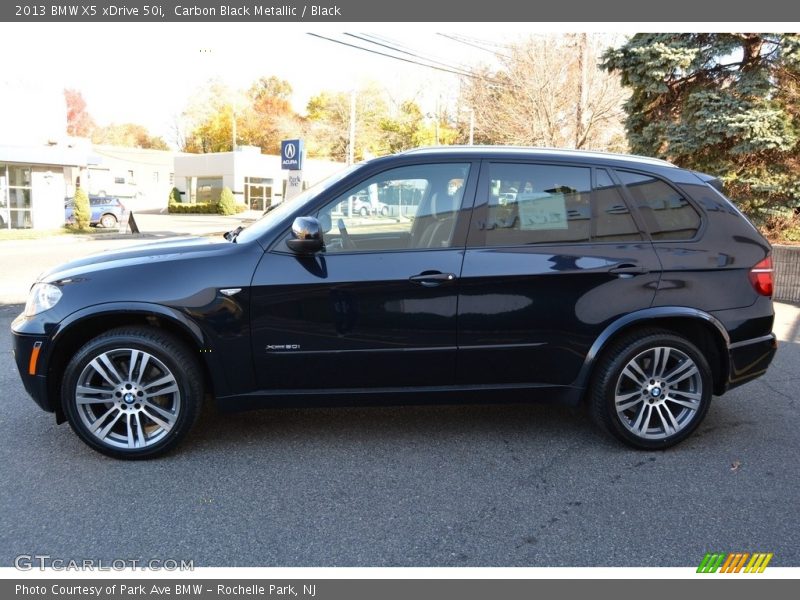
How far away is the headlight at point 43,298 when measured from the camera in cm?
358

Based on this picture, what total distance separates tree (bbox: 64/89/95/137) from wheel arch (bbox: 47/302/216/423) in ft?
278

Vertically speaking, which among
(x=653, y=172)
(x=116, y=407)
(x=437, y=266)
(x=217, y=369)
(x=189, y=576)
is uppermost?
(x=653, y=172)

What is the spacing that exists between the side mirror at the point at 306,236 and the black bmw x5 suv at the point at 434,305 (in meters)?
0.01

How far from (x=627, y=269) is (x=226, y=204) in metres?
44.7

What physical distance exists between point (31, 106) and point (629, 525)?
89.2 feet

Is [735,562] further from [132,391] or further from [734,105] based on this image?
[734,105]

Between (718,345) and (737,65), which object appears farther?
(737,65)

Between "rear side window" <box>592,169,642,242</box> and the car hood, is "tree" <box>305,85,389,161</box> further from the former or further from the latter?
"rear side window" <box>592,169,642,242</box>

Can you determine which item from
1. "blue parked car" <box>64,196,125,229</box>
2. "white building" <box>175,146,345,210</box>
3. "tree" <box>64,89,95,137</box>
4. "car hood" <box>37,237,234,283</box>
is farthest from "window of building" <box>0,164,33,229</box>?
"tree" <box>64,89,95,137</box>

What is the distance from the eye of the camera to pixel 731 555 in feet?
9.41

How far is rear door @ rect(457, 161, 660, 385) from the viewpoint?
3730 millimetres

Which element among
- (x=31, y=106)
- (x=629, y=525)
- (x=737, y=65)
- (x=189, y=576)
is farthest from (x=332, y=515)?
(x=31, y=106)

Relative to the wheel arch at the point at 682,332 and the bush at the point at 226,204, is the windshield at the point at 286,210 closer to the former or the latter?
the wheel arch at the point at 682,332

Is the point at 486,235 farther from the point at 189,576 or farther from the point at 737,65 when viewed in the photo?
the point at 737,65
